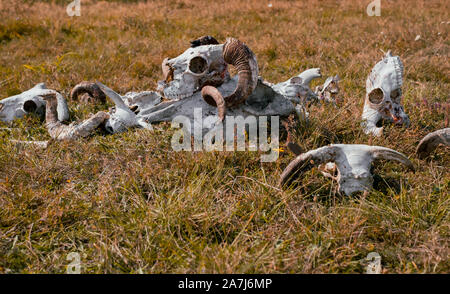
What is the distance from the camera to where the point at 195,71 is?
4551 millimetres

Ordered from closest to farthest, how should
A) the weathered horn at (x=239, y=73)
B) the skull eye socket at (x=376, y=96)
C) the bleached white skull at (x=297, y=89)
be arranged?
the weathered horn at (x=239, y=73) → the skull eye socket at (x=376, y=96) → the bleached white skull at (x=297, y=89)

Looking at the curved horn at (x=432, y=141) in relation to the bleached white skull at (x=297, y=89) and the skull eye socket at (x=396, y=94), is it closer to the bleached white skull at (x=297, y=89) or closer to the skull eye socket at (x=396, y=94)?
the skull eye socket at (x=396, y=94)

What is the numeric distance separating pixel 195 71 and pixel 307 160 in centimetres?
188

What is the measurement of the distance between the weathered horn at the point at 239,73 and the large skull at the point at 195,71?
0.78ft

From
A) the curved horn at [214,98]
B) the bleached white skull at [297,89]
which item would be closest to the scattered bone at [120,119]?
the curved horn at [214,98]

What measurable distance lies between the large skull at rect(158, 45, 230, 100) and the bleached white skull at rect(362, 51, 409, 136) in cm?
178

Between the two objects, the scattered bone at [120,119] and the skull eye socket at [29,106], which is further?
the skull eye socket at [29,106]

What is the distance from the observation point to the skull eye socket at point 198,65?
4.48m

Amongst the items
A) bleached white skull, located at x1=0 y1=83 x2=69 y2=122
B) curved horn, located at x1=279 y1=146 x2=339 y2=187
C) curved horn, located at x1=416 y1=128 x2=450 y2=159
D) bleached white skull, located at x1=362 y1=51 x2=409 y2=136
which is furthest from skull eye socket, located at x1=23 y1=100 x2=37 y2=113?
curved horn, located at x1=416 y1=128 x2=450 y2=159

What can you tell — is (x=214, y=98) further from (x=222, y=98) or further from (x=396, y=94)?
(x=396, y=94)

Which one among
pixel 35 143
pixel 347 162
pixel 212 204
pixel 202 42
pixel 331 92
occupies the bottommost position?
pixel 212 204

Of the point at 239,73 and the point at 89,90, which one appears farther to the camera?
the point at 89,90

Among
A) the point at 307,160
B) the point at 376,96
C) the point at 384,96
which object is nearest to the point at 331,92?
the point at 376,96

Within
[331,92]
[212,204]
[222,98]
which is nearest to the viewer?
[212,204]
